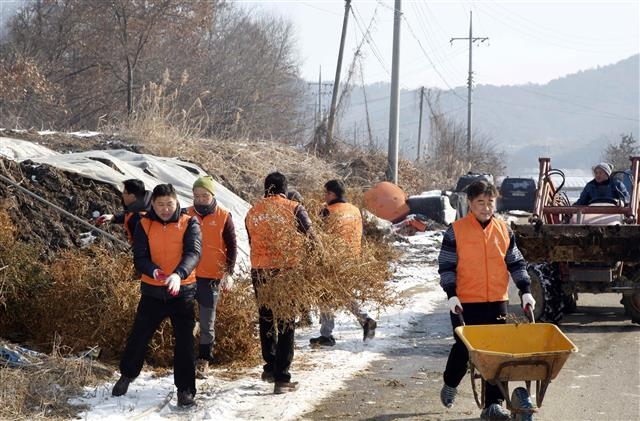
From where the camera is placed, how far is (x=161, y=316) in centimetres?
774

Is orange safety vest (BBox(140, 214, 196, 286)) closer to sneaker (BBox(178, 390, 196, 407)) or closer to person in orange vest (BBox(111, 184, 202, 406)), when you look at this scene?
person in orange vest (BBox(111, 184, 202, 406))

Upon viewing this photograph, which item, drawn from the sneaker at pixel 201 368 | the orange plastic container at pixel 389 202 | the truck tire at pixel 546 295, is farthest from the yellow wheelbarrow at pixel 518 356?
the orange plastic container at pixel 389 202

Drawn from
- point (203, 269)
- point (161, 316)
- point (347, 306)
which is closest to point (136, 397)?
point (161, 316)

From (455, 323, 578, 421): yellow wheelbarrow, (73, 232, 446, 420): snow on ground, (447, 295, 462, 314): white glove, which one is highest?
(447, 295, 462, 314): white glove

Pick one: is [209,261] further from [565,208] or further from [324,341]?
[565,208]

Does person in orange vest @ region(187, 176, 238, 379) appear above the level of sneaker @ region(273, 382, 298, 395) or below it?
above

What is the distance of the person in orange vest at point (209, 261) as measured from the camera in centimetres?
860

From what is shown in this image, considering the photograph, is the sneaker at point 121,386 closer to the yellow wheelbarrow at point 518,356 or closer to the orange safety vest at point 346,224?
the orange safety vest at point 346,224

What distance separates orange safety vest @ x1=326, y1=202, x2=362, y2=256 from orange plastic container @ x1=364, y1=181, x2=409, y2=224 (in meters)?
15.6

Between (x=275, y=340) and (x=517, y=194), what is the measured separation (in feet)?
105

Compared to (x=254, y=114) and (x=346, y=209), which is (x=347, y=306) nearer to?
(x=346, y=209)

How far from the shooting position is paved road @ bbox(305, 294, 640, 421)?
7.70 meters

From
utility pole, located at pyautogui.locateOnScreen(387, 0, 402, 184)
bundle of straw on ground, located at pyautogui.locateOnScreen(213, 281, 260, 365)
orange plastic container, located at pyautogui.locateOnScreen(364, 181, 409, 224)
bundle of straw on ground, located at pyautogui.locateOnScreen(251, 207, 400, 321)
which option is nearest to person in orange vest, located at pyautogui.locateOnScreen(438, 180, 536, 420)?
bundle of straw on ground, located at pyautogui.locateOnScreen(251, 207, 400, 321)

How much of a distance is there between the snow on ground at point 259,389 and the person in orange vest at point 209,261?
0.35m
